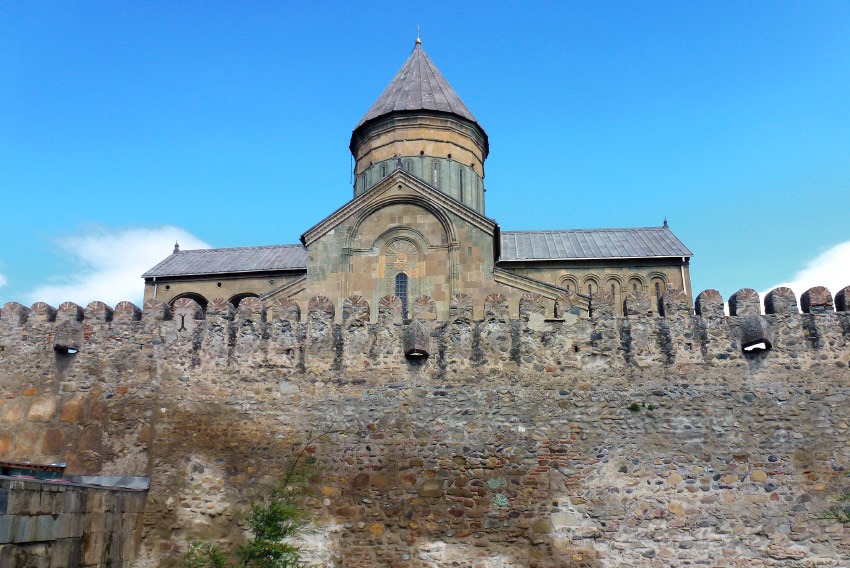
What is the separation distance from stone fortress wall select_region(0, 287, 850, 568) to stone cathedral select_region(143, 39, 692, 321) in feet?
23.1

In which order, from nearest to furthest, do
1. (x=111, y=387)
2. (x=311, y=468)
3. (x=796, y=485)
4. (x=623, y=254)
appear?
(x=796, y=485)
(x=311, y=468)
(x=111, y=387)
(x=623, y=254)

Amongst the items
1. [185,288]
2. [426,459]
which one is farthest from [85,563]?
[185,288]

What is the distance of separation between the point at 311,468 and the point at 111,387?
287 centimetres

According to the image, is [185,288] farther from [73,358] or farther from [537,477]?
[537,477]

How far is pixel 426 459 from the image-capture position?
8.23 metres

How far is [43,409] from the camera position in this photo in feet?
29.5

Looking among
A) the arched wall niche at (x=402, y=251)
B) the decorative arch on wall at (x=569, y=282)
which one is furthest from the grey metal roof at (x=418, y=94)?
the decorative arch on wall at (x=569, y=282)

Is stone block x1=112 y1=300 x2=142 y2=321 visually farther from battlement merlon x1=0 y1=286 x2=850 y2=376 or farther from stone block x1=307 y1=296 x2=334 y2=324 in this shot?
stone block x1=307 y1=296 x2=334 y2=324

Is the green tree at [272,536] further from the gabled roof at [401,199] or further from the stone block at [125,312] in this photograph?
the gabled roof at [401,199]

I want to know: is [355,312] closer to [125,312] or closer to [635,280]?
[125,312]

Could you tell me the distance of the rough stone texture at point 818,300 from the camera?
8633 mm

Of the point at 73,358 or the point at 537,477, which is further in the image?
the point at 73,358

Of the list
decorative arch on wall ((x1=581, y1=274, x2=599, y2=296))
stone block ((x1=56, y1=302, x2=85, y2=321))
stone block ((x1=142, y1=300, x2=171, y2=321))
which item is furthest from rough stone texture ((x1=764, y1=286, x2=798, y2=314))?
decorative arch on wall ((x1=581, y1=274, x2=599, y2=296))

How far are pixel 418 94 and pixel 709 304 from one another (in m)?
15.5
